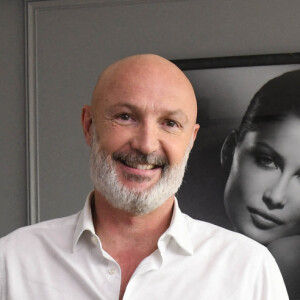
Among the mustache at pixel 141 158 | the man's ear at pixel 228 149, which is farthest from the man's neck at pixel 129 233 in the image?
the man's ear at pixel 228 149

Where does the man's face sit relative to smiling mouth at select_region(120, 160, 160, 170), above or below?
above

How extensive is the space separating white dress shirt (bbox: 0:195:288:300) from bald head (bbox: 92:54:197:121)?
0.23 meters

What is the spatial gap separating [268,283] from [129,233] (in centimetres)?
27

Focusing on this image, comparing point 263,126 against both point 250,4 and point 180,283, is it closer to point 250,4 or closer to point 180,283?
point 250,4

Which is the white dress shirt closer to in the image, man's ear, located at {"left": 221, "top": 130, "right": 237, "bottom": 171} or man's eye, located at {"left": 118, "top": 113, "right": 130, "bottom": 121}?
man's eye, located at {"left": 118, "top": 113, "right": 130, "bottom": 121}

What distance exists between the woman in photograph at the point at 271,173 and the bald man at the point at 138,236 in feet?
3.38

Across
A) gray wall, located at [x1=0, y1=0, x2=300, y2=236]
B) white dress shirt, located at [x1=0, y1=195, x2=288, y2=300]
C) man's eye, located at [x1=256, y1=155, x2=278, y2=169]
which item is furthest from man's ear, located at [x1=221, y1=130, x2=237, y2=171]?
white dress shirt, located at [x1=0, y1=195, x2=288, y2=300]

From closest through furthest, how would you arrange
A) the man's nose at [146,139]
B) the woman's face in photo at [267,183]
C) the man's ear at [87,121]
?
the man's nose at [146,139] < the man's ear at [87,121] < the woman's face in photo at [267,183]

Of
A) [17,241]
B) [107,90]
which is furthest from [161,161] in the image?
[17,241]

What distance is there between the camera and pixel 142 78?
0.95m

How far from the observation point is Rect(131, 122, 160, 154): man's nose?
905mm

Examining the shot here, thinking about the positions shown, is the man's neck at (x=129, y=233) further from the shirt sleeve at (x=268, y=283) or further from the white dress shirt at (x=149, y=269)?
the shirt sleeve at (x=268, y=283)

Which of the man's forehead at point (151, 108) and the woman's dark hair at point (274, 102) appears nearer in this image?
the man's forehead at point (151, 108)

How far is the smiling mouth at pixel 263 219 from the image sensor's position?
202 cm
